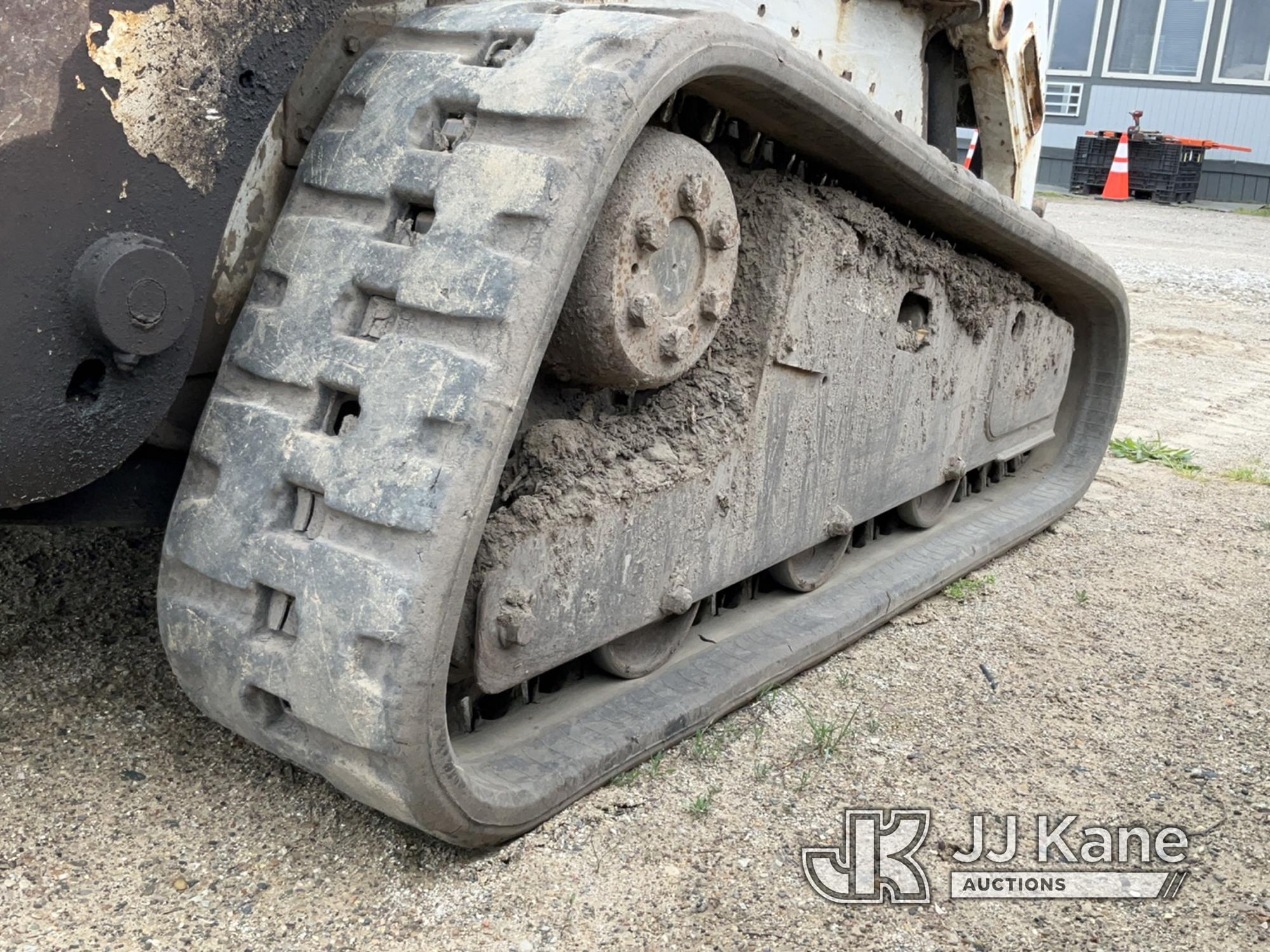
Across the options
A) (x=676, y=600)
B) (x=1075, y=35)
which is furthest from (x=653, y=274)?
(x=1075, y=35)

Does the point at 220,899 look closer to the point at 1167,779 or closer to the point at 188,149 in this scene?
the point at 188,149

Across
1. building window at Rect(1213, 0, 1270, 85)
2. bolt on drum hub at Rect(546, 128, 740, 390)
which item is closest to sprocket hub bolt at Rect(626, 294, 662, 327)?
bolt on drum hub at Rect(546, 128, 740, 390)

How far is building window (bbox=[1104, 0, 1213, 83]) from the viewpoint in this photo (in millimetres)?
18109

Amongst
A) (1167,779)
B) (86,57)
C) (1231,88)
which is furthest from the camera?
(1231,88)

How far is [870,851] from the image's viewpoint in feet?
6.86

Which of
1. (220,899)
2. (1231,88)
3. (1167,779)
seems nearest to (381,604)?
(220,899)

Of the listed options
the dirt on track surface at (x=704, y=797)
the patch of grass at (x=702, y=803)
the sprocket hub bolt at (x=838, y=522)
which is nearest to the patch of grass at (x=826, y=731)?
the dirt on track surface at (x=704, y=797)

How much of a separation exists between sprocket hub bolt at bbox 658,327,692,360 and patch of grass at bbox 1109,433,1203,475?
10.1 feet

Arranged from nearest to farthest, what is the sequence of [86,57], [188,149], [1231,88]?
[86,57], [188,149], [1231,88]

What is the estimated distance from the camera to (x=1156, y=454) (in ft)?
15.9

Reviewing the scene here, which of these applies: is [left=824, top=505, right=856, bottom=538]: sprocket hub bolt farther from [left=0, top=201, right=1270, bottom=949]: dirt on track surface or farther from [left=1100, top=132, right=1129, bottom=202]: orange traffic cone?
[left=1100, top=132, right=1129, bottom=202]: orange traffic cone

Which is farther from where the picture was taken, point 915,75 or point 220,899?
point 915,75

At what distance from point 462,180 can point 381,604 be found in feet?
1.80

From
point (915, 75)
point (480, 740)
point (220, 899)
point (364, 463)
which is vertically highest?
point (915, 75)
